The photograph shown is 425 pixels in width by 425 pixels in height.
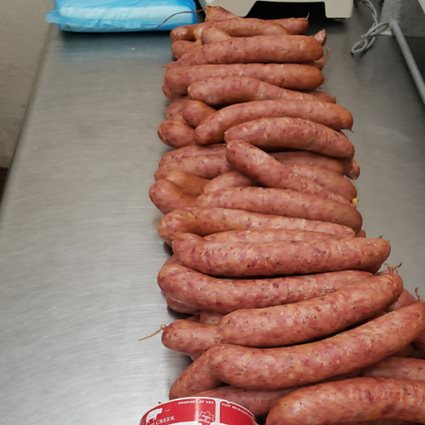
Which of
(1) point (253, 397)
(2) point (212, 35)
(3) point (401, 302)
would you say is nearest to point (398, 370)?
(3) point (401, 302)

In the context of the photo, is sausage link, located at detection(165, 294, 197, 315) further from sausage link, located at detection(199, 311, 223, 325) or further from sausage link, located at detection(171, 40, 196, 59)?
sausage link, located at detection(171, 40, 196, 59)

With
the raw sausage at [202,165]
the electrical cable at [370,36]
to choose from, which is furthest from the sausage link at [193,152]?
the electrical cable at [370,36]

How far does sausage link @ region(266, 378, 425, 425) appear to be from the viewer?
125 cm

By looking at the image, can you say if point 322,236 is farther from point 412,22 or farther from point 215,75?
point 412,22

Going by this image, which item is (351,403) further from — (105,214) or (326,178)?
(105,214)

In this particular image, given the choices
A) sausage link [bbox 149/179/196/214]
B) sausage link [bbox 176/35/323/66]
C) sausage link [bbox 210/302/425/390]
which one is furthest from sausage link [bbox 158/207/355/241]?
sausage link [bbox 176/35/323/66]

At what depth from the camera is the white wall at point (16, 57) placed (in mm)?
3785

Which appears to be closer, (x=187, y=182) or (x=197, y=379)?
(x=197, y=379)

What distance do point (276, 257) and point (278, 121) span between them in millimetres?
490

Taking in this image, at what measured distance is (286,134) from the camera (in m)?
1.85

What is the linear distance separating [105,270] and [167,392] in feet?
1.46

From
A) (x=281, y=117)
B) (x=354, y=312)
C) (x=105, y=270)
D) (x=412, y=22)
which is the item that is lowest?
(x=105, y=270)

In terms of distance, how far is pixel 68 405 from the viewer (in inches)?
61.0

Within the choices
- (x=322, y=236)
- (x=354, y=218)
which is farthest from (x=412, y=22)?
(x=322, y=236)
